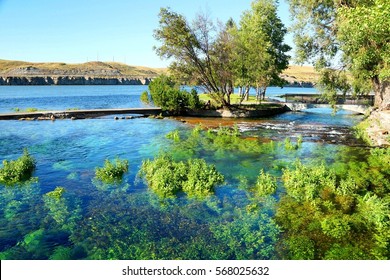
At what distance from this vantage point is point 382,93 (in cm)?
3816

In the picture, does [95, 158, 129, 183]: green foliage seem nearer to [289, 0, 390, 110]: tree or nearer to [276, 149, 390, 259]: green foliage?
[276, 149, 390, 259]: green foliage

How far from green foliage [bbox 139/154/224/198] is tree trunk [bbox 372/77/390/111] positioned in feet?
94.5

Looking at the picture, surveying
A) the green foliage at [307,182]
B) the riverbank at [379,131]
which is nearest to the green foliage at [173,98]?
the riverbank at [379,131]

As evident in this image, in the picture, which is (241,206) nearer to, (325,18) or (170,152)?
(170,152)

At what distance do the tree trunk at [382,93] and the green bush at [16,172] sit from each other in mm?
38215

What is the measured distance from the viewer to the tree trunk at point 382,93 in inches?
1458

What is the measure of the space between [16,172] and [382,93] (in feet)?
131

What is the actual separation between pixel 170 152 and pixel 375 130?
854 inches

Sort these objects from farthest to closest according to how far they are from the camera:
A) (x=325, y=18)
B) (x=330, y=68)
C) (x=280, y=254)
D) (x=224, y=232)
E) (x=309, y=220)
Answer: (x=330, y=68) < (x=325, y=18) < (x=309, y=220) < (x=224, y=232) < (x=280, y=254)

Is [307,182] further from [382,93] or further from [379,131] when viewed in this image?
[382,93]

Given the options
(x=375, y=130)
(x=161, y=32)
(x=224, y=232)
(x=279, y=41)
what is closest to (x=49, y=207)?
(x=224, y=232)

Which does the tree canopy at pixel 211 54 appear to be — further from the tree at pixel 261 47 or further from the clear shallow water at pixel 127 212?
the clear shallow water at pixel 127 212
